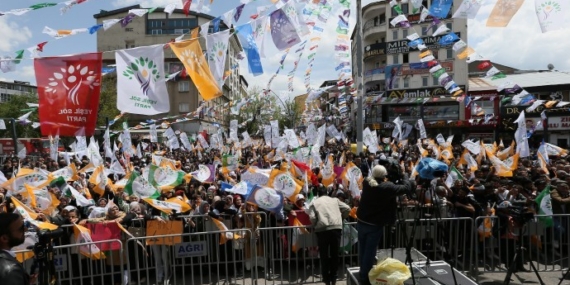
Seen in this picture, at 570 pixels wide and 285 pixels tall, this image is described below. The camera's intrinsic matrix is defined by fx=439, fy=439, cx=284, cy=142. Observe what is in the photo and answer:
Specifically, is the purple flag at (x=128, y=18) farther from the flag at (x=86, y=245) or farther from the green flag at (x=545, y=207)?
the green flag at (x=545, y=207)

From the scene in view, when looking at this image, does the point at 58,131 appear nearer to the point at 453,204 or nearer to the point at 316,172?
the point at 453,204

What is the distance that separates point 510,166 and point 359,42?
5841 mm

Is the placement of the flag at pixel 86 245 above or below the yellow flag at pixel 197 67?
below

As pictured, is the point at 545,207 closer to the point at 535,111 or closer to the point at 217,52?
the point at 217,52

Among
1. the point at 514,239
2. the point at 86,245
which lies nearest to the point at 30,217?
the point at 86,245

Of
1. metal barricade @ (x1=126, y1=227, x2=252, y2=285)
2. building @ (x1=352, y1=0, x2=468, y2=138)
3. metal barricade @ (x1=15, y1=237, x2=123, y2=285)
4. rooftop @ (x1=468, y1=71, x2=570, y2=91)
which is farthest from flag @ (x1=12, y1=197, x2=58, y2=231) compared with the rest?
building @ (x1=352, y1=0, x2=468, y2=138)

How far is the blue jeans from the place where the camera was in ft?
18.4

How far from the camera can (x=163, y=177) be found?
9.12 metres

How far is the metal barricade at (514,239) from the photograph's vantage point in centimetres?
702

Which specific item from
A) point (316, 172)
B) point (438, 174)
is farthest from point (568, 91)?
point (438, 174)

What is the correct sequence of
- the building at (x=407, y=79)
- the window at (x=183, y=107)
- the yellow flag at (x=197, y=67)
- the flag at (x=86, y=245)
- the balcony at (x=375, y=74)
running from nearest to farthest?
the flag at (x=86, y=245), the yellow flag at (x=197, y=67), the building at (x=407, y=79), the balcony at (x=375, y=74), the window at (x=183, y=107)

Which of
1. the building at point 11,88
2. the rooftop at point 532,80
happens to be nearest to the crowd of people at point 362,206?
the rooftop at point 532,80

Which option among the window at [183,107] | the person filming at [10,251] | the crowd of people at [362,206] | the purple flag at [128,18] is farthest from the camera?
the window at [183,107]

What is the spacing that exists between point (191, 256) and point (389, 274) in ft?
10.2
